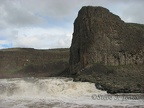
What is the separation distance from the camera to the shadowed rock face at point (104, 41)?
52938 millimetres

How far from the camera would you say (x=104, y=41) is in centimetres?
5344

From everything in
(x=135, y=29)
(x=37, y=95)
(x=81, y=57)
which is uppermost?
(x=135, y=29)

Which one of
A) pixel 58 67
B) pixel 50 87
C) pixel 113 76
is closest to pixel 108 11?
pixel 113 76

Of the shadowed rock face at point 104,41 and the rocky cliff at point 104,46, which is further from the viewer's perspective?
the shadowed rock face at point 104,41

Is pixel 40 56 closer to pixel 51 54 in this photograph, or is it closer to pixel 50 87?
pixel 51 54

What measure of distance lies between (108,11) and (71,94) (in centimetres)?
2593

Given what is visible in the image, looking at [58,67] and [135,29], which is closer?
[135,29]

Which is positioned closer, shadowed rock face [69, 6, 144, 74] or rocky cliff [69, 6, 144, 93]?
rocky cliff [69, 6, 144, 93]

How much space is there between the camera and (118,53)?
53625 millimetres

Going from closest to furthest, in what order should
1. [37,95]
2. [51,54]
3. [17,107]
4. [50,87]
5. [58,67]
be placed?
1. [17,107]
2. [37,95]
3. [50,87]
4. [58,67]
5. [51,54]

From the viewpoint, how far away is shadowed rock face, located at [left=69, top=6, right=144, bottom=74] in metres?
52.9

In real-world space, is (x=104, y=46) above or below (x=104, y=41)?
below

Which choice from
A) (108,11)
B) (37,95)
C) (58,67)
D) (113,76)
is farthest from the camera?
(58,67)

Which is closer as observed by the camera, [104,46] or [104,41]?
[104,46]
